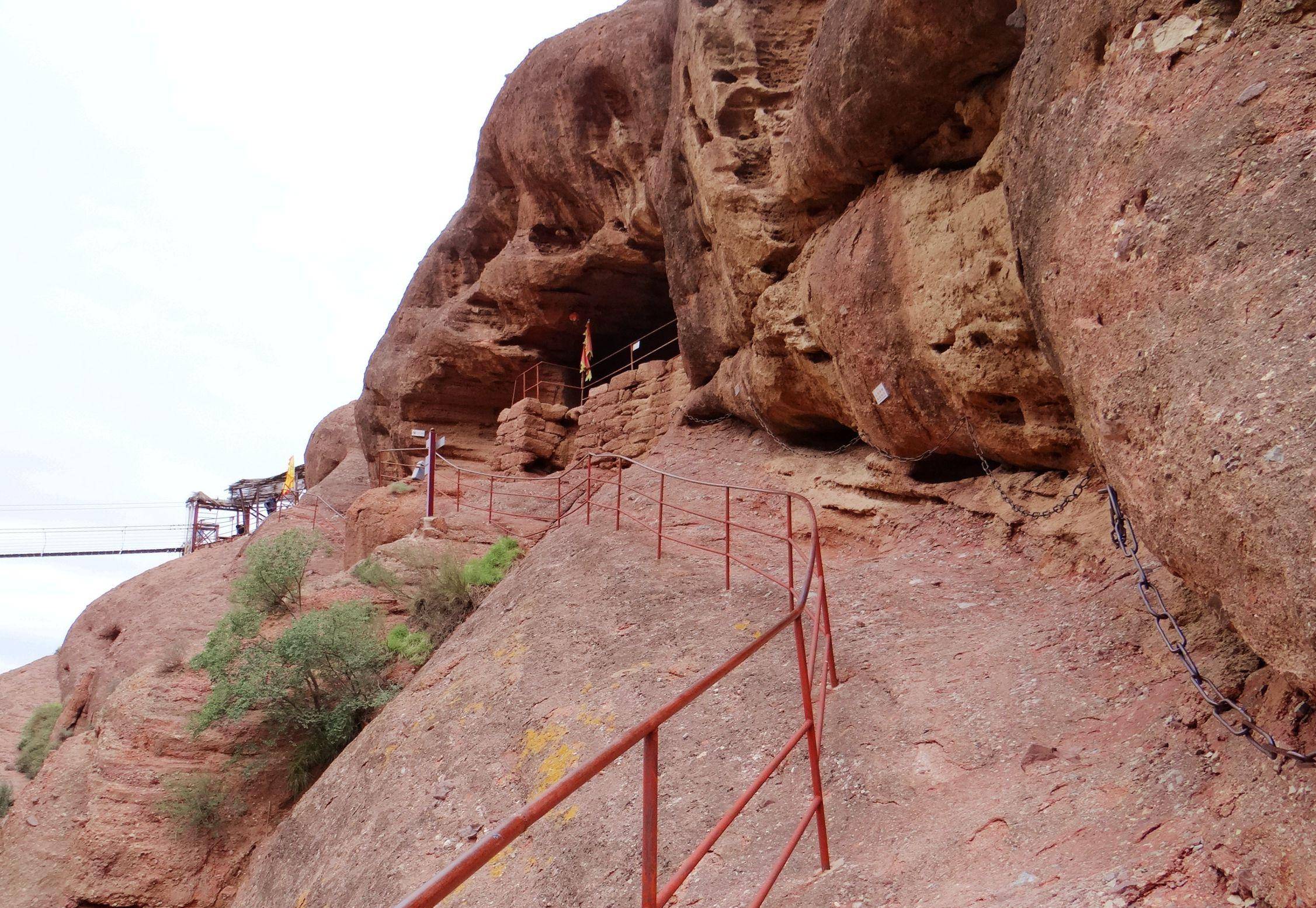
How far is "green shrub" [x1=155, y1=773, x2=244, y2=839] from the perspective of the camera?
779 centimetres

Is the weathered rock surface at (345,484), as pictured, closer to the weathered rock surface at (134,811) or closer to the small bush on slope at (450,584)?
the small bush on slope at (450,584)

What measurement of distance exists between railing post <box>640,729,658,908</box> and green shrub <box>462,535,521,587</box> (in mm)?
8005

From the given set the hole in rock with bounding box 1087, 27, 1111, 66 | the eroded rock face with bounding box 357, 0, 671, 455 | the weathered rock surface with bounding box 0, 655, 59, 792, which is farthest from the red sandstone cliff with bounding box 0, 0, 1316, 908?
the weathered rock surface with bounding box 0, 655, 59, 792

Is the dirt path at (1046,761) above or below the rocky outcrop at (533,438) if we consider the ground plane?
below

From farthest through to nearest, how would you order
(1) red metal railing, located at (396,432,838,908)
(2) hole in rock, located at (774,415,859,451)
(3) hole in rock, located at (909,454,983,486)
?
1. (2) hole in rock, located at (774,415,859,451)
2. (3) hole in rock, located at (909,454,983,486)
3. (1) red metal railing, located at (396,432,838,908)

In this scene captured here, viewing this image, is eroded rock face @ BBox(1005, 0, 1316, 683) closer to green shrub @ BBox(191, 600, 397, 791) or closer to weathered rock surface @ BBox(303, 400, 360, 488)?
green shrub @ BBox(191, 600, 397, 791)

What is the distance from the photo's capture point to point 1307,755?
2.68 m

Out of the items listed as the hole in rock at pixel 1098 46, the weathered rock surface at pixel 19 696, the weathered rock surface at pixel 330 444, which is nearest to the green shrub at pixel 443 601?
the hole in rock at pixel 1098 46

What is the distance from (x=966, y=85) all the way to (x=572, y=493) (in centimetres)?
758

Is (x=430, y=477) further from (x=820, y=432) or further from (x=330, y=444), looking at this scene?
(x=330, y=444)

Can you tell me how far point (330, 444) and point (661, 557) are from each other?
23248 millimetres

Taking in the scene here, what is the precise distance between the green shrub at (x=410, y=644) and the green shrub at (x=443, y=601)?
17cm

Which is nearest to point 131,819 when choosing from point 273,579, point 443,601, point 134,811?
point 134,811

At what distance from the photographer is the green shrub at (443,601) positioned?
30.8 ft
